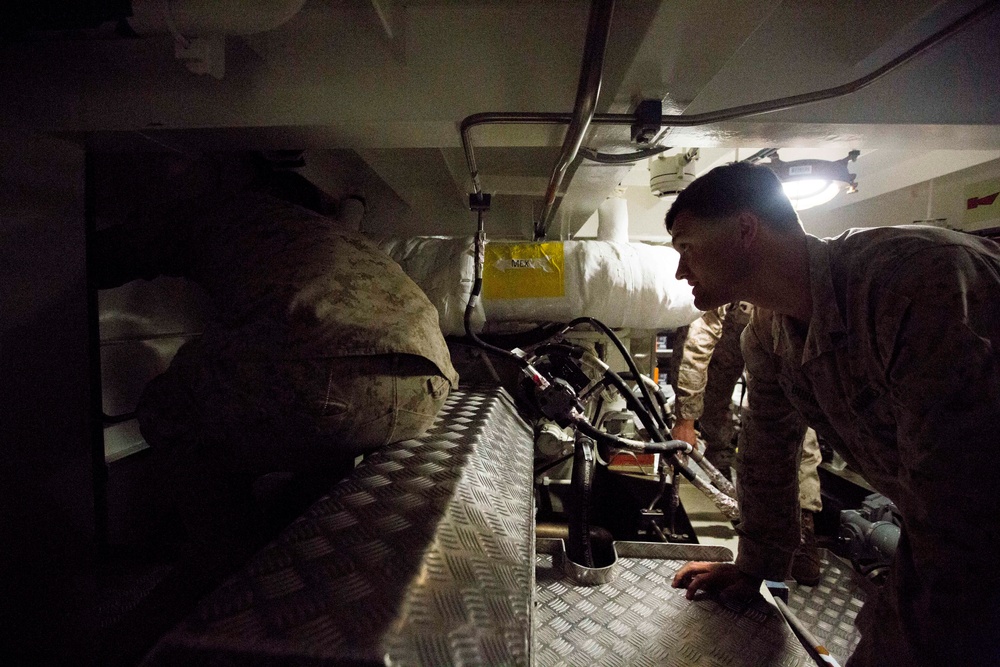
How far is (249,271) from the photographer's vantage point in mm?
1336

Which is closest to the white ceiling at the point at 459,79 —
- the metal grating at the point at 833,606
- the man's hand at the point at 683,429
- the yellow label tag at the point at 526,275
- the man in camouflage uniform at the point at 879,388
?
the man in camouflage uniform at the point at 879,388

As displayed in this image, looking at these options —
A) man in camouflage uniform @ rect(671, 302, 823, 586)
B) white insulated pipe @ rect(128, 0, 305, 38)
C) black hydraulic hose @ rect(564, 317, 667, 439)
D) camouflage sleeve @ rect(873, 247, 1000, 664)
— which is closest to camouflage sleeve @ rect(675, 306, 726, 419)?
man in camouflage uniform @ rect(671, 302, 823, 586)

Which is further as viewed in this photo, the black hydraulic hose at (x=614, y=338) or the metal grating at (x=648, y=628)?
the black hydraulic hose at (x=614, y=338)

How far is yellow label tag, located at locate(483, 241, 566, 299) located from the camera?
2271 mm

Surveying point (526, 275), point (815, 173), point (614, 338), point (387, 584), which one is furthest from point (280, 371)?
point (815, 173)

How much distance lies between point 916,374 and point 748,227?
26.2 inches

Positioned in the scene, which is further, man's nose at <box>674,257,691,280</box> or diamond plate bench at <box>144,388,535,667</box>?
man's nose at <box>674,257,691,280</box>

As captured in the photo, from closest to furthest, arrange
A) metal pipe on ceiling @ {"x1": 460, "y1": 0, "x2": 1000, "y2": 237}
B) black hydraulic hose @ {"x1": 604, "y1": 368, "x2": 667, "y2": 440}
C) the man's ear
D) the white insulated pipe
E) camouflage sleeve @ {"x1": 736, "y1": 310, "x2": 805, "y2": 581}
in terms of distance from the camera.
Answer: the white insulated pipe < metal pipe on ceiling @ {"x1": 460, "y1": 0, "x2": 1000, "y2": 237} < the man's ear < camouflage sleeve @ {"x1": 736, "y1": 310, "x2": 805, "y2": 581} < black hydraulic hose @ {"x1": 604, "y1": 368, "x2": 667, "y2": 440}

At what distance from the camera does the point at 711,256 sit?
150 centimetres

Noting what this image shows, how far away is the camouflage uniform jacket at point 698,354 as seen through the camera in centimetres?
308

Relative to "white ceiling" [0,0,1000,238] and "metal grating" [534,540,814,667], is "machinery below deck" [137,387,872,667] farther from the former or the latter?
"white ceiling" [0,0,1000,238]

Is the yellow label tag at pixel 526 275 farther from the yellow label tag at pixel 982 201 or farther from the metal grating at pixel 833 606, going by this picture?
the yellow label tag at pixel 982 201

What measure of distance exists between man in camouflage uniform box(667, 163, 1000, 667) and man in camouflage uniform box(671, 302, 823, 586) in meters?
1.03

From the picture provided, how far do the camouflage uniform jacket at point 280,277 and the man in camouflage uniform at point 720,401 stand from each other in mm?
2326
